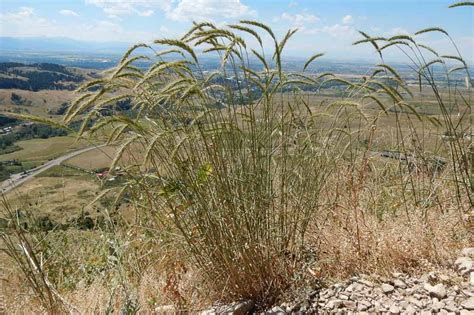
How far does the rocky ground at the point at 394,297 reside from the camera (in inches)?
98.1

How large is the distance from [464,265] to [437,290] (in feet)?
1.26

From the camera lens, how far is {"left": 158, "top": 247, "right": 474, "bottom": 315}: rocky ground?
2492mm

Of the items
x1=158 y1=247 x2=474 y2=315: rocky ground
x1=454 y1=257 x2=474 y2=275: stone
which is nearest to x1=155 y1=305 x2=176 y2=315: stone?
x1=158 y1=247 x2=474 y2=315: rocky ground

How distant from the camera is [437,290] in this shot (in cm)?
258

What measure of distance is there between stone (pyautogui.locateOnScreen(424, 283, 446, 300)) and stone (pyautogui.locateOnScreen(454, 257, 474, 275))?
260mm

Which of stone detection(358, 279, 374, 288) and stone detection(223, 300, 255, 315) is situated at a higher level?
stone detection(358, 279, 374, 288)

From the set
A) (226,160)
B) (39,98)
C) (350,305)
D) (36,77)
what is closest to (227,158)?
(226,160)

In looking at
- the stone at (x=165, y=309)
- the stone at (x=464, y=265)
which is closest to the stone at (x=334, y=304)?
the stone at (x=464, y=265)

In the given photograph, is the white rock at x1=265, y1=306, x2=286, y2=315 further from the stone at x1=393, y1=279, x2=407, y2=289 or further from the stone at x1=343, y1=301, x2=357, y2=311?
the stone at x1=393, y1=279, x2=407, y2=289

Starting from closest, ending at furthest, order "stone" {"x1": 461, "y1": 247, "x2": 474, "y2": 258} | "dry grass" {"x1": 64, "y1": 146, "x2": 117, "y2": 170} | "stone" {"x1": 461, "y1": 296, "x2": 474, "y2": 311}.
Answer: "stone" {"x1": 461, "y1": 296, "x2": 474, "y2": 311} → "stone" {"x1": 461, "y1": 247, "x2": 474, "y2": 258} → "dry grass" {"x1": 64, "y1": 146, "x2": 117, "y2": 170}

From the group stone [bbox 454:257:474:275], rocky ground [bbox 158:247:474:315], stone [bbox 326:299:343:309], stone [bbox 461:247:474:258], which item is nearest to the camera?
rocky ground [bbox 158:247:474:315]

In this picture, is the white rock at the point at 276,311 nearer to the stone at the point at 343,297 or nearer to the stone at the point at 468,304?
the stone at the point at 343,297

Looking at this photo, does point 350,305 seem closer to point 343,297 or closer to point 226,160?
point 343,297

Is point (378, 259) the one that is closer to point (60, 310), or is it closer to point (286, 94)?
point (286, 94)
